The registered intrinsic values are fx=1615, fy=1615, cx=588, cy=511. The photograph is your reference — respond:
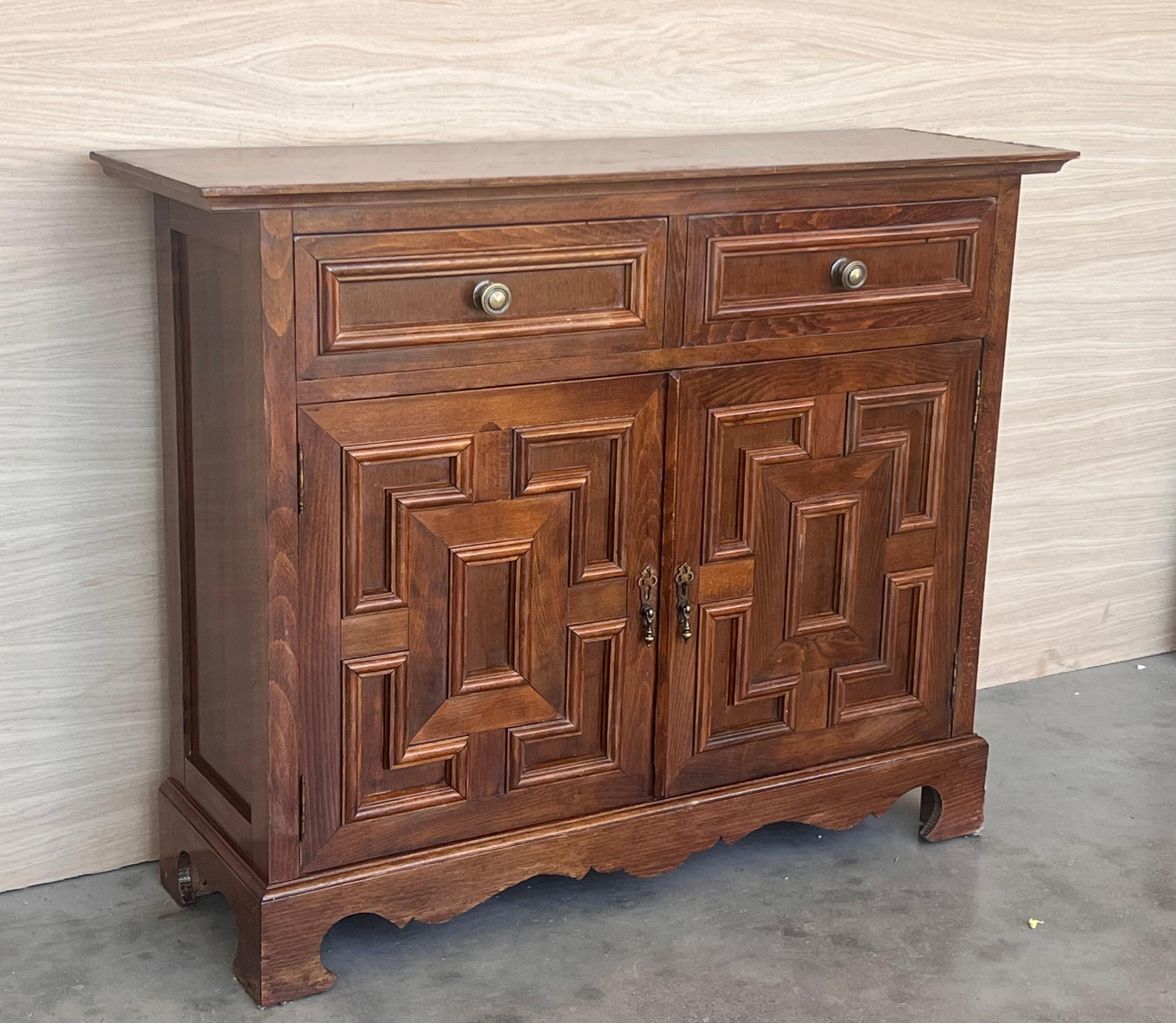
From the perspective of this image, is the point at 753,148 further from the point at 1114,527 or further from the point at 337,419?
the point at 1114,527

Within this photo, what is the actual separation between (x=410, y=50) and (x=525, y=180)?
53cm

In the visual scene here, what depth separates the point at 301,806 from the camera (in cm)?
207

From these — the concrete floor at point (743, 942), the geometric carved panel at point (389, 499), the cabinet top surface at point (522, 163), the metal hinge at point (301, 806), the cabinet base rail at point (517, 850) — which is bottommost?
the concrete floor at point (743, 942)

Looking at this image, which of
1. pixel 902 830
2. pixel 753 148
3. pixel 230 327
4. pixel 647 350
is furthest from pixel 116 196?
pixel 902 830

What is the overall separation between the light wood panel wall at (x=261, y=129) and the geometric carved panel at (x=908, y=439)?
60 cm

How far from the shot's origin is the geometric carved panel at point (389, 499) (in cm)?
200

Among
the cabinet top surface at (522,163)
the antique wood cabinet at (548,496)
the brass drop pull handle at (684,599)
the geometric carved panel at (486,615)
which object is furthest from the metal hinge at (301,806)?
the cabinet top surface at (522,163)

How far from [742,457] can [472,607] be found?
1.44ft

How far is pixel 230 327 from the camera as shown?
2.02 metres

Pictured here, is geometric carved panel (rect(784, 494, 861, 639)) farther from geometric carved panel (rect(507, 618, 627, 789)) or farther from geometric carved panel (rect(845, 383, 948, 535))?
geometric carved panel (rect(507, 618, 627, 789))

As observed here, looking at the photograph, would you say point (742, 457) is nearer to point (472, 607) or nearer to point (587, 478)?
point (587, 478)

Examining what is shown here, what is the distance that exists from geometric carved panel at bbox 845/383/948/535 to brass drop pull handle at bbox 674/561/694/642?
1.00ft

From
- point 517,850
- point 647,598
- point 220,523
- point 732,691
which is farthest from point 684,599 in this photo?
point 220,523

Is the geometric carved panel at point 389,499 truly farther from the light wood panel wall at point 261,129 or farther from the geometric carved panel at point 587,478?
the light wood panel wall at point 261,129
